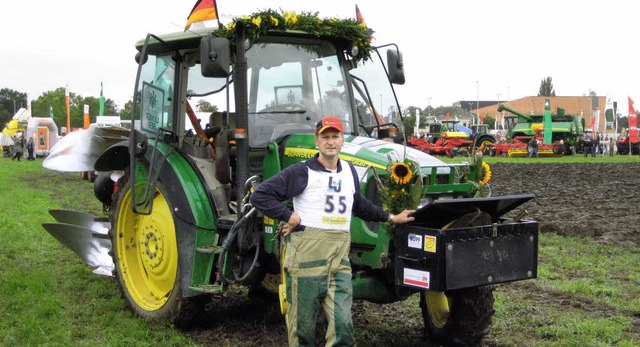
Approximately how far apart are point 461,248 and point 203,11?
268 cm

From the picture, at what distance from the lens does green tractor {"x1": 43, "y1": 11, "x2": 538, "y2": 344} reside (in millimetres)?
4723

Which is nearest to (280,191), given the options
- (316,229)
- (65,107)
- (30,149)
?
(316,229)

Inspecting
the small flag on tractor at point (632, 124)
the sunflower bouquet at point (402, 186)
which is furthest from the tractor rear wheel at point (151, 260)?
the small flag on tractor at point (632, 124)

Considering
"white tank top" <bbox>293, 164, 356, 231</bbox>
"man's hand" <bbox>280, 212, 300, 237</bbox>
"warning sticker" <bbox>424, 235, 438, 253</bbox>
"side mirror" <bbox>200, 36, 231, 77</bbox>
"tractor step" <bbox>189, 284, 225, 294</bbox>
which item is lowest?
"tractor step" <bbox>189, 284, 225, 294</bbox>

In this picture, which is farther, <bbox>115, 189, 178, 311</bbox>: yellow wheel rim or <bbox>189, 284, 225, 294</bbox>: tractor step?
<bbox>115, 189, 178, 311</bbox>: yellow wheel rim

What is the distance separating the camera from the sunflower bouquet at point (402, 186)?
4.54 meters

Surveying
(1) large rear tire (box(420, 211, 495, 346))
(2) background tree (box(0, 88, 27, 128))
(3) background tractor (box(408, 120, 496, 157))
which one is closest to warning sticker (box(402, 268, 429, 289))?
(1) large rear tire (box(420, 211, 495, 346))

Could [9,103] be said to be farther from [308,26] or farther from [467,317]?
[467,317]

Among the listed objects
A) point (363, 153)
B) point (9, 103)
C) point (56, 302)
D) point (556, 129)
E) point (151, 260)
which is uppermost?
point (9, 103)

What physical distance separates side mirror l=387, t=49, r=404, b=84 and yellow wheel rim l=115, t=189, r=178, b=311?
7.09ft

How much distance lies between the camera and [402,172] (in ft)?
14.9

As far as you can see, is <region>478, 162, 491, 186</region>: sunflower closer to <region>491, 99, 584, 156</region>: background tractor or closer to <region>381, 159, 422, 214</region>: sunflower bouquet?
<region>381, 159, 422, 214</region>: sunflower bouquet

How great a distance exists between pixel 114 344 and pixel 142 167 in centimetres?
159

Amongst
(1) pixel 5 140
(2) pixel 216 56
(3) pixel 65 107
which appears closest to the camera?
(2) pixel 216 56
